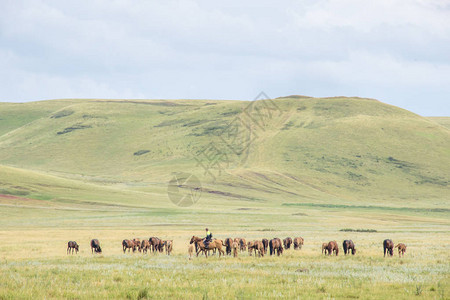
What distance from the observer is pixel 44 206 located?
9300 centimetres

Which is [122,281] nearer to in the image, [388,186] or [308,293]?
[308,293]

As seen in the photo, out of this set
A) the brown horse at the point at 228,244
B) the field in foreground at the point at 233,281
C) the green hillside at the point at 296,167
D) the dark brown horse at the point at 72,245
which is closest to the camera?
the field in foreground at the point at 233,281

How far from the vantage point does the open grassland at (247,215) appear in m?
16.4

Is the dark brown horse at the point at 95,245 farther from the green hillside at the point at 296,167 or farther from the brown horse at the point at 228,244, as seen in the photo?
the green hillside at the point at 296,167

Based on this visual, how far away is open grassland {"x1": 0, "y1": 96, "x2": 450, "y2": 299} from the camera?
53.7 ft

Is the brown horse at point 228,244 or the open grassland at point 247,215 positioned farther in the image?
the brown horse at point 228,244

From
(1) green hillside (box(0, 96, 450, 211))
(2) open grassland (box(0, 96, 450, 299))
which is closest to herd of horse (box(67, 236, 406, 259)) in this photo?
(2) open grassland (box(0, 96, 450, 299))

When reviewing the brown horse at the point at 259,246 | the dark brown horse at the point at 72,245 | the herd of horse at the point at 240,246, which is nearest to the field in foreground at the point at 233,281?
the herd of horse at the point at 240,246

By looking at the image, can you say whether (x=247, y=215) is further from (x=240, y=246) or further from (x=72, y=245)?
(x=72, y=245)

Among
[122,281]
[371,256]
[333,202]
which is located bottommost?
[333,202]

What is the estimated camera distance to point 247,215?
93312 mm

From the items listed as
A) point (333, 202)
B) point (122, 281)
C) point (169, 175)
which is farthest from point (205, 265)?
point (169, 175)

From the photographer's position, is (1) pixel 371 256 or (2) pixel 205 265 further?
(1) pixel 371 256

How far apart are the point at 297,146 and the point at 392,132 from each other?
4270 centimetres
